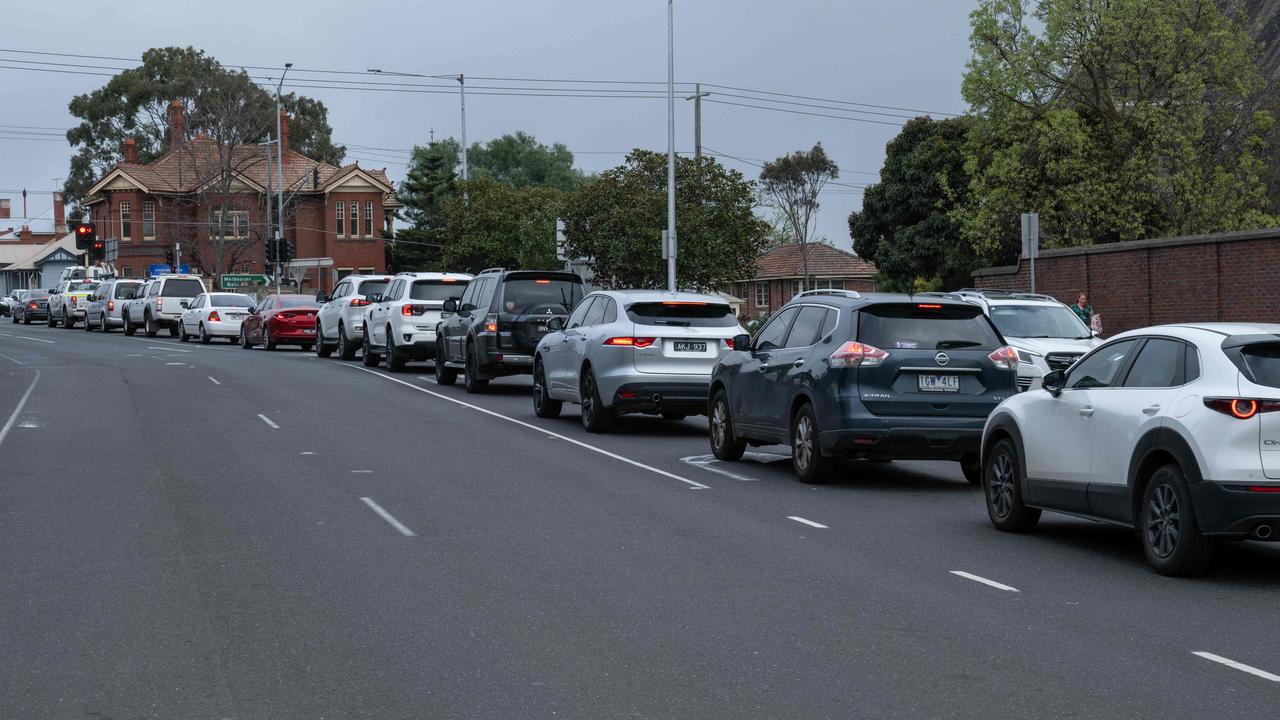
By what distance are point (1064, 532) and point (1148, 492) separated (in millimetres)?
1929

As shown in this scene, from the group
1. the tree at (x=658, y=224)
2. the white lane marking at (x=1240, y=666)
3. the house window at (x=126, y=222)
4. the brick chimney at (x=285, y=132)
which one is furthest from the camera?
the brick chimney at (x=285, y=132)

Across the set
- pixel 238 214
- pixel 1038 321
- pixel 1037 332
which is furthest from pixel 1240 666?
pixel 238 214

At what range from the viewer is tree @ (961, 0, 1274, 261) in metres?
41.1

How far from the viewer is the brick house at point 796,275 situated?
3561 inches

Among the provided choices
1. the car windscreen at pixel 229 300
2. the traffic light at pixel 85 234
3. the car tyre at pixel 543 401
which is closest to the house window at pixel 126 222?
the traffic light at pixel 85 234

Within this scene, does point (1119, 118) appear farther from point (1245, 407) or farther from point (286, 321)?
point (1245, 407)

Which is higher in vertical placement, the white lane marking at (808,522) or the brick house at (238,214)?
the brick house at (238,214)

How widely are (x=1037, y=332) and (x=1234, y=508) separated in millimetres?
13851

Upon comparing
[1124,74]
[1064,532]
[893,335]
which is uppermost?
[1124,74]

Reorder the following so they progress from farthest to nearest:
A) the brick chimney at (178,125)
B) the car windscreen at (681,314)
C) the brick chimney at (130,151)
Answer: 1. the brick chimney at (130,151)
2. the brick chimney at (178,125)
3. the car windscreen at (681,314)

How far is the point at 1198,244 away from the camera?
3033 centimetres

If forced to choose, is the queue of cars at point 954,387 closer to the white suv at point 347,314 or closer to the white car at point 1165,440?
the white car at point 1165,440

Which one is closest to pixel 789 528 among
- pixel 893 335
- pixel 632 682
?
pixel 893 335

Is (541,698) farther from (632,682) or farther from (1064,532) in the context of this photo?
(1064,532)
